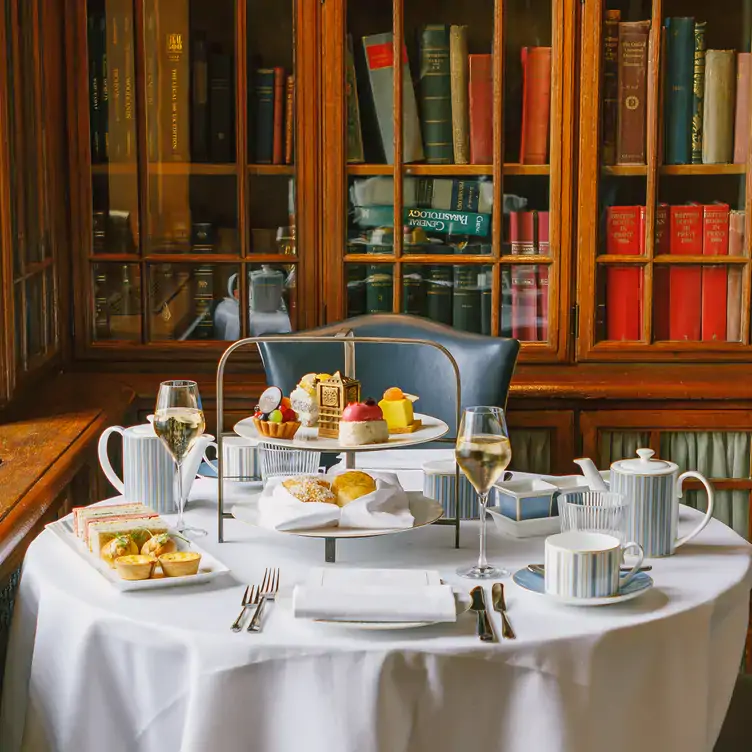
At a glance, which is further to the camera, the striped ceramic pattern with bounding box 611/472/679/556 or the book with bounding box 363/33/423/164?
the book with bounding box 363/33/423/164

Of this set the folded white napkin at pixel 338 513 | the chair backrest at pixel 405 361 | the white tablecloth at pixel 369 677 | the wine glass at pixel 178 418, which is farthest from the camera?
the chair backrest at pixel 405 361

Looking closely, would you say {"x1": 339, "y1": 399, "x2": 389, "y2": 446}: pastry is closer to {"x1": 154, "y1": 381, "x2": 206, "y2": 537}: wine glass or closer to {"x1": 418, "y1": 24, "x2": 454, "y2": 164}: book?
{"x1": 154, "y1": 381, "x2": 206, "y2": 537}: wine glass

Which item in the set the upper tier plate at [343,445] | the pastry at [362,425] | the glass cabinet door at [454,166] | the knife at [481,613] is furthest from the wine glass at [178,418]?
the glass cabinet door at [454,166]

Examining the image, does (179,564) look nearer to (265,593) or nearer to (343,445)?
(265,593)

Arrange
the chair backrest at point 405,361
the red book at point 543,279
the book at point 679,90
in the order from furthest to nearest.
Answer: the red book at point 543,279 → the book at point 679,90 → the chair backrest at point 405,361

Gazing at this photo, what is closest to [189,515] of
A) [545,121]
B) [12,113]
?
[12,113]

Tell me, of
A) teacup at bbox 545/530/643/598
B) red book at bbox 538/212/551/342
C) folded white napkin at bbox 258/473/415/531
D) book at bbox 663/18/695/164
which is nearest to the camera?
teacup at bbox 545/530/643/598

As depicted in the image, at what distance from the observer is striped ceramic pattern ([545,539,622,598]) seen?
150 centimetres

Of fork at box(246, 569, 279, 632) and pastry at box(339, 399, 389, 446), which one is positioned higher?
pastry at box(339, 399, 389, 446)

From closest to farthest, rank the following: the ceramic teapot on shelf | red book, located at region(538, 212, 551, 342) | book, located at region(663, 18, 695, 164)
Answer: the ceramic teapot on shelf
book, located at region(663, 18, 695, 164)
red book, located at region(538, 212, 551, 342)

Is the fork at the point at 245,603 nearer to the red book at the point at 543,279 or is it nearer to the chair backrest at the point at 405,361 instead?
the chair backrest at the point at 405,361

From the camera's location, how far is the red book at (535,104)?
126 inches

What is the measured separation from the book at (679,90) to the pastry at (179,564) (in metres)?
2.11

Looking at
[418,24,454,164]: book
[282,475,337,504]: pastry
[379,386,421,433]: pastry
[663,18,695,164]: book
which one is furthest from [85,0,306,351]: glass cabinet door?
[282,475,337,504]: pastry
